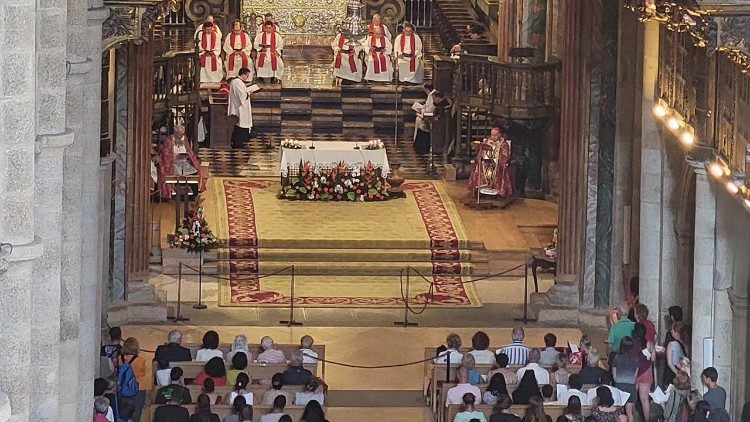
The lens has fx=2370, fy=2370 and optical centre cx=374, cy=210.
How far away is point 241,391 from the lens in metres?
24.4

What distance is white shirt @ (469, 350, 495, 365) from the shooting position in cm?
2617

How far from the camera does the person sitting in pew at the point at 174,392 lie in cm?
2400

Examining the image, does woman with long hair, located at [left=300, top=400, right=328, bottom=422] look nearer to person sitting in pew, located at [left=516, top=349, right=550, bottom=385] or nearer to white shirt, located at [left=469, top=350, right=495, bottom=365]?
person sitting in pew, located at [left=516, top=349, right=550, bottom=385]

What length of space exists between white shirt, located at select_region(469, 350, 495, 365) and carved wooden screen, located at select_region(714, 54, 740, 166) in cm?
360

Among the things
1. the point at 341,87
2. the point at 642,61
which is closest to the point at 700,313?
the point at 642,61

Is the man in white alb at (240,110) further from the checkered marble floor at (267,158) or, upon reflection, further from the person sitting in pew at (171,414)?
the person sitting in pew at (171,414)

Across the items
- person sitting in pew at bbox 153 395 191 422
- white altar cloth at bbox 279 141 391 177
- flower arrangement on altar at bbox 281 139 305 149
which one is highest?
flower arrangement on altar at bbox 281 139 305 149

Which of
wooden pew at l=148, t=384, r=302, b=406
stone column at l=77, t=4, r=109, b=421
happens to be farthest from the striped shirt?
stone column at l=77, t=4, r=109, b=421

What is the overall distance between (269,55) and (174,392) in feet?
60.7

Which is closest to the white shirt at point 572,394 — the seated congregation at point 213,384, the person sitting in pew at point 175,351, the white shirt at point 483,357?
the white shirt at point 483,357

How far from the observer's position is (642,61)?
28.9 metres

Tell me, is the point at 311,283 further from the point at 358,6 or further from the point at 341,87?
the point at 358,6

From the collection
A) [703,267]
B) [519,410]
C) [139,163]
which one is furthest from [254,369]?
[139,163]

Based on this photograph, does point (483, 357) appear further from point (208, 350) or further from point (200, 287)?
point (200, 287)
